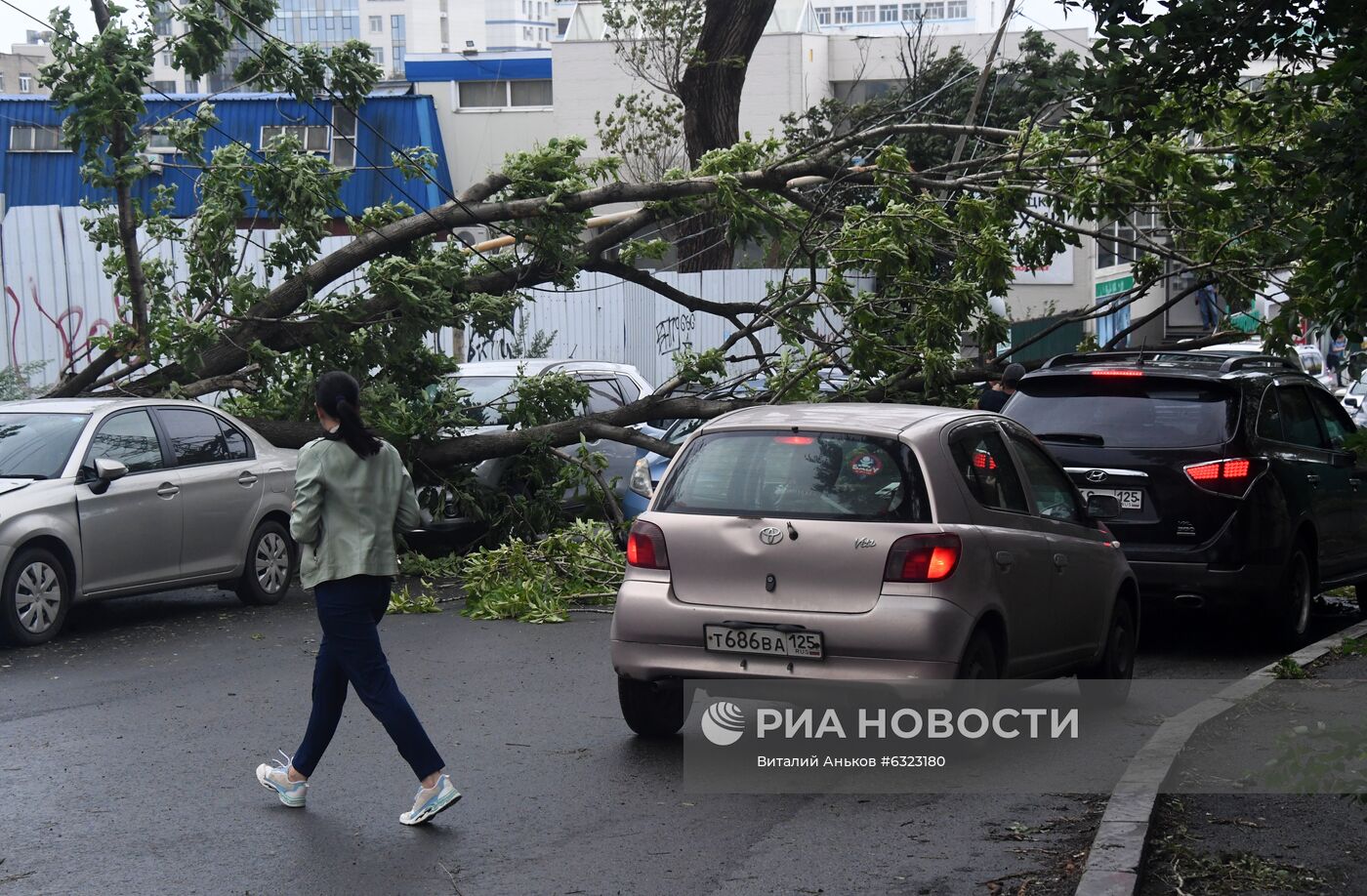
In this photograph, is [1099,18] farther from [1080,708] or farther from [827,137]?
[827,137]

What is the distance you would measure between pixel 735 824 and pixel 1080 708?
2.90 m

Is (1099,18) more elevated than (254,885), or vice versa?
(1099,18)

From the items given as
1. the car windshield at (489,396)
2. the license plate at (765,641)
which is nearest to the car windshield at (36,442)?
the car windshield at (489,396)

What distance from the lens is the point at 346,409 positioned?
6.32 m

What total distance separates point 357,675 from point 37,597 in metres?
5.08

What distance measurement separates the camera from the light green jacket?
20.5 feet

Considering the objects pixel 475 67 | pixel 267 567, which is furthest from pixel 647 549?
pixel 475 67

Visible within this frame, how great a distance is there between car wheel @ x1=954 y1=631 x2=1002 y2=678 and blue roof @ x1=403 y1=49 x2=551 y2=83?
154 feet

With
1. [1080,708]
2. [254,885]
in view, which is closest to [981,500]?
[1080,708]

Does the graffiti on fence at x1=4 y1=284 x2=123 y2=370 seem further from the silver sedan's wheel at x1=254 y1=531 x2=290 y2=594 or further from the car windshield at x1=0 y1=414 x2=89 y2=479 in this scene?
the car windshield at x1=0 y1=414 x2=89 y2=479

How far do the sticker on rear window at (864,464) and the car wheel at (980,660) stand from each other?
2.78 ft

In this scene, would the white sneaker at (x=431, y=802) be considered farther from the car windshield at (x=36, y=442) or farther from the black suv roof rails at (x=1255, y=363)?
the black suv roof rails at (x=1255, y=363)

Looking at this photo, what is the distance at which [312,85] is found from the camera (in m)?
14.7

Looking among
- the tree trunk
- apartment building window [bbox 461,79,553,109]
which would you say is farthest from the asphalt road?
apartment building window [bbox 461,79,553,109]
